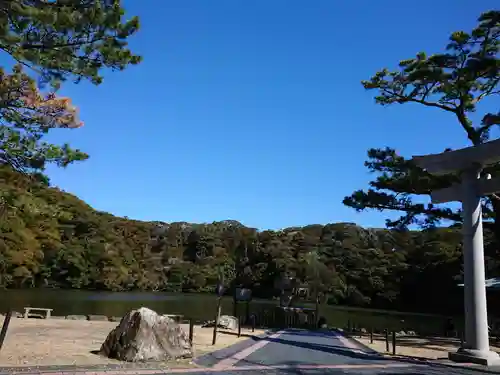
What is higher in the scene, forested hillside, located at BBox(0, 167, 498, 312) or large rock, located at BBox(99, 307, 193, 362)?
forested hillside, located at BBox(0, 167, 498, 312)

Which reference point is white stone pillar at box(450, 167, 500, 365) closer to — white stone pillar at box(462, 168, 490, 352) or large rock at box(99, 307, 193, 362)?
white stone pillar at box(462, 168, 490, 352)

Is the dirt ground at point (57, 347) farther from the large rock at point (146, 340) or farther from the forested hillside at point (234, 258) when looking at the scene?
the forested hillside at point (234, 258)

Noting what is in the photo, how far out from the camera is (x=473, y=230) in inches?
392

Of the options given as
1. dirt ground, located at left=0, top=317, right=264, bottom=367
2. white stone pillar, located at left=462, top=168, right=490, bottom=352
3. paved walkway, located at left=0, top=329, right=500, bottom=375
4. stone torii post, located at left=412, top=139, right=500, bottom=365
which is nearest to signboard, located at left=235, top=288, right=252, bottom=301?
dirt ground, located at left=0, top=317, right=264, bottom=367

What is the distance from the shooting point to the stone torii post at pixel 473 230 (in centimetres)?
952

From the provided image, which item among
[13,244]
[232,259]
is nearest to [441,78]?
[13,244]

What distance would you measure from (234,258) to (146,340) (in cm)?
5403

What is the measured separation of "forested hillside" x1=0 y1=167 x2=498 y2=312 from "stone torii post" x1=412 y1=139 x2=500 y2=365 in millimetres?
13028

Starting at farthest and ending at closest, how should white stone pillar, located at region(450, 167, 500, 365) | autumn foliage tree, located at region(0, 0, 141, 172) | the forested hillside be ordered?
the forested hillside
white stone pillar, located at region(450, 167, 500, 365)
autumn foliage tree, located at region(0, 0, 141, 172)

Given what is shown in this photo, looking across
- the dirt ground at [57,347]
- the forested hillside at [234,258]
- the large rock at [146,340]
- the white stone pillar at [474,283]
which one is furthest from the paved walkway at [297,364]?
the forested hillside at [234,258]

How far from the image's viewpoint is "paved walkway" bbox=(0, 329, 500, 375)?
7.15 meters

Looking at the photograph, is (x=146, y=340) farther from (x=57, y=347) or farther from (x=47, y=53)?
(x=47, y=53)

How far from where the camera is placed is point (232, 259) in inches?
2435

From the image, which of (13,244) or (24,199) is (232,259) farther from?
(24,199)
